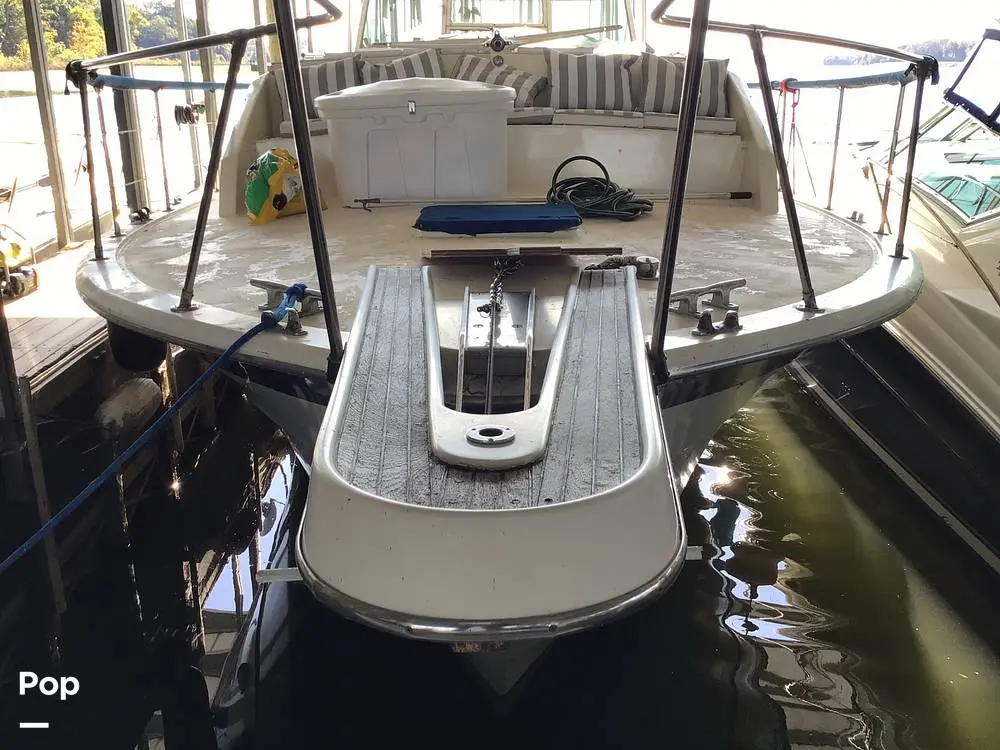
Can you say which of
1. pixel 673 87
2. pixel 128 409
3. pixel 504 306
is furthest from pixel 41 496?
pixel 673 87

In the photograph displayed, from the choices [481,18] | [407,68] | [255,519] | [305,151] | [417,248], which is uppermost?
[481,18]

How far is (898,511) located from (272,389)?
2501mm

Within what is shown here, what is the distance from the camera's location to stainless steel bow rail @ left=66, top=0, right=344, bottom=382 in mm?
1288

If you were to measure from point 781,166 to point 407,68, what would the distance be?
2.81m

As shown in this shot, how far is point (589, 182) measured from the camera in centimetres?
340

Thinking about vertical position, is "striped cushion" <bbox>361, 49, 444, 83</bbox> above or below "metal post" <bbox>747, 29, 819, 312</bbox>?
above

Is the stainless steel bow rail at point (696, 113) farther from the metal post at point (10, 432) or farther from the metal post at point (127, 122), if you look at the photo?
the metal post at point (127, 122)

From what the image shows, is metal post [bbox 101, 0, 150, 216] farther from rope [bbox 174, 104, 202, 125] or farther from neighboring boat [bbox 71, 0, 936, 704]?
neighboring boat [bbox 71, 0, 936, 704]

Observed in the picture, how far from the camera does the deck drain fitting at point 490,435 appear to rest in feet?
4.23

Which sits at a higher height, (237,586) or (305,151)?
(305,151)

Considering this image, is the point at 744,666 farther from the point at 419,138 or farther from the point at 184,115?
the point at 184,115

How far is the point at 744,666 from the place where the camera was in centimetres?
251

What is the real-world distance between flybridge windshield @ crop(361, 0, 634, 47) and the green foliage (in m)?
1.62

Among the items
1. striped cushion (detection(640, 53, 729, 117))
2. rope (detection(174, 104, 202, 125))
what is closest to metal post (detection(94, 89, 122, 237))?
rope (detection(174, 104, 202, 125))
